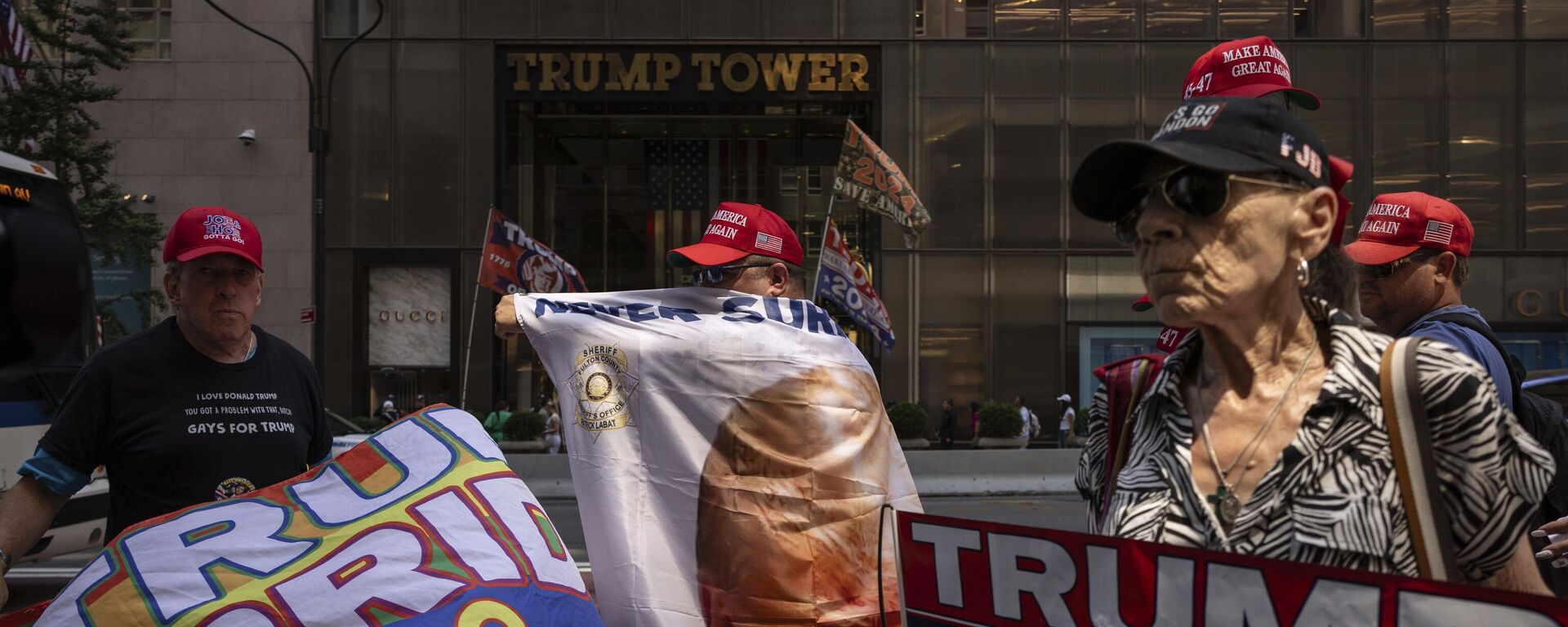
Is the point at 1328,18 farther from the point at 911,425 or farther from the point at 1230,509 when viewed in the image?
the point at 1230,509

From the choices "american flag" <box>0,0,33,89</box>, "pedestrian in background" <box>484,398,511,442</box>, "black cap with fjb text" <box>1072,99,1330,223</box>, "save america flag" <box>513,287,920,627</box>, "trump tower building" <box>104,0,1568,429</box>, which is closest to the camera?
"black cap with fjb text" <box>1072,99,1330,223</box>

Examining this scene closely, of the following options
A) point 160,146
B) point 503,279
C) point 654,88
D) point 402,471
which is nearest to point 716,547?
point 402,471

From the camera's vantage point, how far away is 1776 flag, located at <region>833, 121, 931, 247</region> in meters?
12.9

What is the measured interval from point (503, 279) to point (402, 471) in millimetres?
12624

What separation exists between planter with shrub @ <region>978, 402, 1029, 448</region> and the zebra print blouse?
2219 cm

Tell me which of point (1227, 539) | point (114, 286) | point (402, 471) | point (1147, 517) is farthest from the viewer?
point (114, 286)

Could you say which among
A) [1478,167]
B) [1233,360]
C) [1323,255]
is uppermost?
[1478,167]

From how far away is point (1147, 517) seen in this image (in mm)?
1789

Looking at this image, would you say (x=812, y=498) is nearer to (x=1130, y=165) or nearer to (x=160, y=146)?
(x=1130, y=165)

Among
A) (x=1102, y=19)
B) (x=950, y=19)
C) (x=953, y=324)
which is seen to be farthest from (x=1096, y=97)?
(x=953, y=324)

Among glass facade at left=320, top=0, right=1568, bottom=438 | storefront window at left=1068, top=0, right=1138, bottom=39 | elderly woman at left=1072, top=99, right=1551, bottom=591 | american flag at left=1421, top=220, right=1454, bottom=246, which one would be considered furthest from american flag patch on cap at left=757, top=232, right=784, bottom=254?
storefront window at left=1068, top=0, right=1138, bottom=39

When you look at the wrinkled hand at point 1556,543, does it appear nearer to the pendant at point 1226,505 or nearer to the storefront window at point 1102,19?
the pendant at point 1226,505

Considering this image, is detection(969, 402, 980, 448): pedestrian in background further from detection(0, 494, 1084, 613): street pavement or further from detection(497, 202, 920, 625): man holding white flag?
detection(497, 202, 920, 625): man holding white flag

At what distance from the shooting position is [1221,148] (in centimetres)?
169
